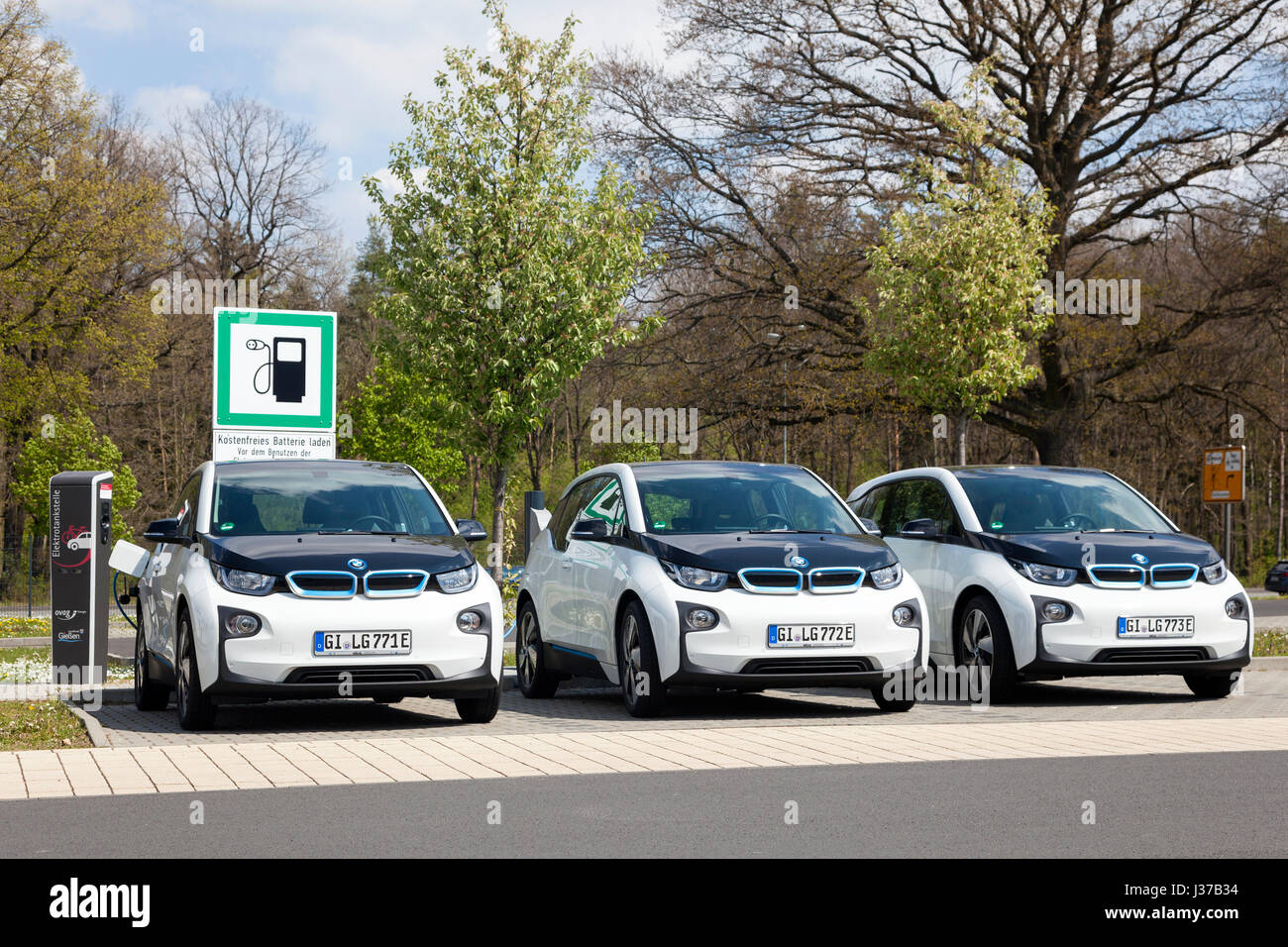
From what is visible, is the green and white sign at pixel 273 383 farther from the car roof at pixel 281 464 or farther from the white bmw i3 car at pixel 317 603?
the white bmw i3 car at pixel 317 603

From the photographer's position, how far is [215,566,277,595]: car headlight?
973cm

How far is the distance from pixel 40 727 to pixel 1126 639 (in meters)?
7.50

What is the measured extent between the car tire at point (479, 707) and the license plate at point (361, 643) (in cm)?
87

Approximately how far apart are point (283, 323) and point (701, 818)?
422 inches

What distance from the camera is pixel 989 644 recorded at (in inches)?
465

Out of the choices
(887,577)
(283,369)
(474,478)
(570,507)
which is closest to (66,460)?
(474,478)

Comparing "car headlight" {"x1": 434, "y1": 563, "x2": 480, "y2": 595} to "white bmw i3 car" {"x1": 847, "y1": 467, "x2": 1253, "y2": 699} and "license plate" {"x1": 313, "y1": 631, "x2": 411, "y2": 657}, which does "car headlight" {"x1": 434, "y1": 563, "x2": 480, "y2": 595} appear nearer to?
"license plate" {"x1": 313, "y1": 631, "x2": 411, "y2": 657}

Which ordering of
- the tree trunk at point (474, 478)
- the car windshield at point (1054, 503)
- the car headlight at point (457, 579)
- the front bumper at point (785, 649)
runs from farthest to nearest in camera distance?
the tree trunk at point (474, 478) → the car windshield at point (1054, 503) → the front bumper at point (785, 649) → the car headlight at point (457, 579)

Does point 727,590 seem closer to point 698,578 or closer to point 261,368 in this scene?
point 698,578

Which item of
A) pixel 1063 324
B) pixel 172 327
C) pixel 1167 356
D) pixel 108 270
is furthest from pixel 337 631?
pixel 172 327

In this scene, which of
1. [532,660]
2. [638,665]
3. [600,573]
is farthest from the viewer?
[532,660]

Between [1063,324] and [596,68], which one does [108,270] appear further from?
[1063,324]

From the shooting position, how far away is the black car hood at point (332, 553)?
32.2 ft

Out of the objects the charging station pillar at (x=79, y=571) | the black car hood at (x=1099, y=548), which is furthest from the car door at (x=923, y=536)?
the charging station pillar at (x=79, y=571)
